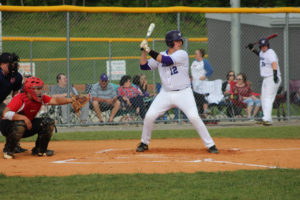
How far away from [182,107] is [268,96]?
5.02 m

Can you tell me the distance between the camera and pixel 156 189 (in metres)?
6.36

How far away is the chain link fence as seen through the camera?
14680 millimetres

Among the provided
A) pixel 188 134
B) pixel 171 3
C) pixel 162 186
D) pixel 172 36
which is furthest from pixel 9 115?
pixel 171 3

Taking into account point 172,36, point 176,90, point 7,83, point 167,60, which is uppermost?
point 172,36

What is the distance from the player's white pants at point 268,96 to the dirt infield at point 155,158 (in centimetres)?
228

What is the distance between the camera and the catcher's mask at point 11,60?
9312mm

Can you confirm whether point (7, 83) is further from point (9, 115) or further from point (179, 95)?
point (179, 95)

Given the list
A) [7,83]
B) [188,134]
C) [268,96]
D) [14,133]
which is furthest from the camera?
[268,96]

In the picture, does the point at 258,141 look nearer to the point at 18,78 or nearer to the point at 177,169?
the point at 177,169

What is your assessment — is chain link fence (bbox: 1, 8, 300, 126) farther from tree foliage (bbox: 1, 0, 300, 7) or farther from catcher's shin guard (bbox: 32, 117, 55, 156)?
tree foliage (bbox: 1, 0, 300, 7)

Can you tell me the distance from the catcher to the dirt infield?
33 cm

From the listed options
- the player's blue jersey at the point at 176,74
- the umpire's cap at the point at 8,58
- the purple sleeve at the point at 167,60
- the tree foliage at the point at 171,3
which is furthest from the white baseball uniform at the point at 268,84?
the tree foliage at the point at 171,3

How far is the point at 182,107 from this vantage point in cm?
935

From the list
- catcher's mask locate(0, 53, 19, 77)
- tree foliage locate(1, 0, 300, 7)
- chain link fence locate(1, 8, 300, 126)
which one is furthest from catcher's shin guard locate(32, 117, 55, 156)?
tree foliage locate(1, 0, 300, 7)
